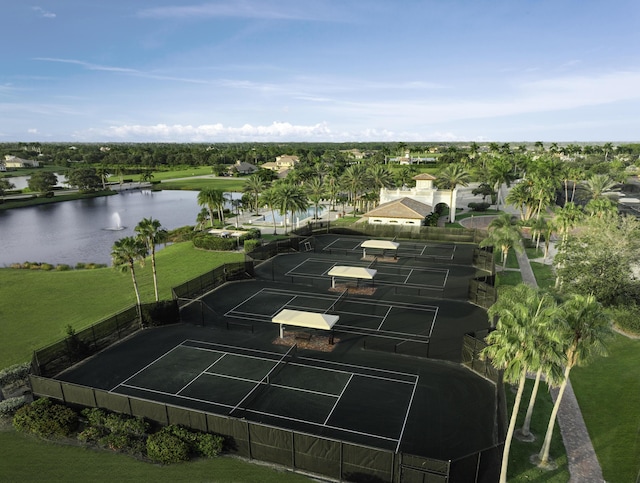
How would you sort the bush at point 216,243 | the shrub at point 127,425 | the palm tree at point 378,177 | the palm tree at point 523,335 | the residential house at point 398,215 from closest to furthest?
the palm tree at point 523,335 < the shrub at point 127,425 < the bush at point 216,243 < the residential house at point 398,215 < the palm tree at point 378,177

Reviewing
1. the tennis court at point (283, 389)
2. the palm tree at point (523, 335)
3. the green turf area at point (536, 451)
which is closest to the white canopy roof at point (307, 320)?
the tennis court at point (283, 389)

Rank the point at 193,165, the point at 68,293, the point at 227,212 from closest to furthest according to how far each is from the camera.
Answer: the point at 68,293 → the point at 227,212 → the point at 193,165

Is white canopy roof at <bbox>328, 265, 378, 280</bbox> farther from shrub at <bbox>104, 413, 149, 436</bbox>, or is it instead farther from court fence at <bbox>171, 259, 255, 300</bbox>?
shrub at <bbox>104, 413, 149, 436</bbox>

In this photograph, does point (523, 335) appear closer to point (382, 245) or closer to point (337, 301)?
point (337, 301)

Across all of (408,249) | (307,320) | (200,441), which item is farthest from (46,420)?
(408,249)

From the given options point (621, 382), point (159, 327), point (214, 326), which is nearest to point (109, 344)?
point (159, 327)

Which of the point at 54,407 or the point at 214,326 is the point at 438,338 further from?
the point at 54,407

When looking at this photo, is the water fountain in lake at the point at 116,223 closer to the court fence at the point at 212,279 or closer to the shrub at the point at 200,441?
the court fence at the point at 212,279
